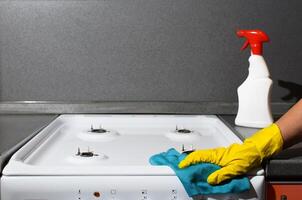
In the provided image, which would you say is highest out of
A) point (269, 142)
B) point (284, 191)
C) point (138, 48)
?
point (138, 48)

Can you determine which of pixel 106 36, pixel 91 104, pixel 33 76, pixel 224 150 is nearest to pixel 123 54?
pixel 106 36

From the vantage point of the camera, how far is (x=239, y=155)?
3.30 feet

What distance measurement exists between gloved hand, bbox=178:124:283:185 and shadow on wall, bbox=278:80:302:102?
539 mm

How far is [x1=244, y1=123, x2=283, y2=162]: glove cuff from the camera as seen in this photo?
1037 mm

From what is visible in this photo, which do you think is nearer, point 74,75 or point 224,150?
point 224,150

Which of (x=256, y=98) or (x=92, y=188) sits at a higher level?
(x=256, y=98)

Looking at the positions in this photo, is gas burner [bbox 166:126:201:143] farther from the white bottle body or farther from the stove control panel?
the stove control panel

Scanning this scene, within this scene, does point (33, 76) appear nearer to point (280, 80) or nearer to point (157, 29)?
point (157, 29)

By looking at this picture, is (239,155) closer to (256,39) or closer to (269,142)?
(269,142)

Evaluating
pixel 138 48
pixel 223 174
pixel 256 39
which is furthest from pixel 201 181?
pixel 138 48

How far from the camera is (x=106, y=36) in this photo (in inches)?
61.7

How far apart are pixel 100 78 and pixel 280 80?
0.61m

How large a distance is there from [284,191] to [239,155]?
14 cm

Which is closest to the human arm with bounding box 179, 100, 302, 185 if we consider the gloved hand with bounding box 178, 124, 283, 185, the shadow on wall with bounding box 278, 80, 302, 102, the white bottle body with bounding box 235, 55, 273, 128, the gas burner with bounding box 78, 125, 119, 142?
the gloved hand with bounding box 178, 124, 283, 185
